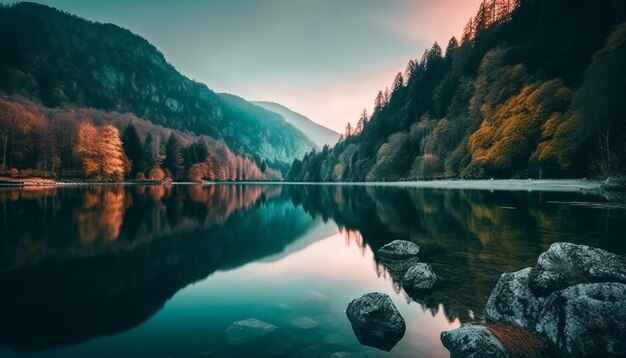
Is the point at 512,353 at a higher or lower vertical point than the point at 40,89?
lower

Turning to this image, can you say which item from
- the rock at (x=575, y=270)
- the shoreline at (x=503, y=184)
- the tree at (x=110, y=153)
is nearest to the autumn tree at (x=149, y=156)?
the tree at (x=110, y=153)

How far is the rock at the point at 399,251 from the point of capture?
1593cm

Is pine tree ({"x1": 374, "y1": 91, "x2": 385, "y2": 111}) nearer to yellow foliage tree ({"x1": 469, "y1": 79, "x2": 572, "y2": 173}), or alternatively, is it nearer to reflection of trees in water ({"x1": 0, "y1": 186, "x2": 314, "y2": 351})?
yellow foliage tree ({"x1": 469, "y1": 79, "x2": 572, "y2": 173})

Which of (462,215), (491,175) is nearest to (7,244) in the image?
(462,215)

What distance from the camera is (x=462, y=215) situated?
2867 cm

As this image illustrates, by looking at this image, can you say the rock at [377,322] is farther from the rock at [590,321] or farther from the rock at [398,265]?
the rock at [398,265]

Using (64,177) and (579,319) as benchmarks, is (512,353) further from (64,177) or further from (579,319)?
(64,177)

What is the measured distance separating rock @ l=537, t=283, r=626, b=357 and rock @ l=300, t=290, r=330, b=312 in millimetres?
5957

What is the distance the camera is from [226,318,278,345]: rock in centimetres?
793

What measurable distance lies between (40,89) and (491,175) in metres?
250

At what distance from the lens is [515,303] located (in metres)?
8.20

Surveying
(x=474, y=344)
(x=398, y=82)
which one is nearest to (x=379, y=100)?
(x=398, y=82)

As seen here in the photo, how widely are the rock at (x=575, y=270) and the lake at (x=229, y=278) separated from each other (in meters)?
2.05

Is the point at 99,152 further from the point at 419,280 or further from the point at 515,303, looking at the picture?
the point at 515,303
